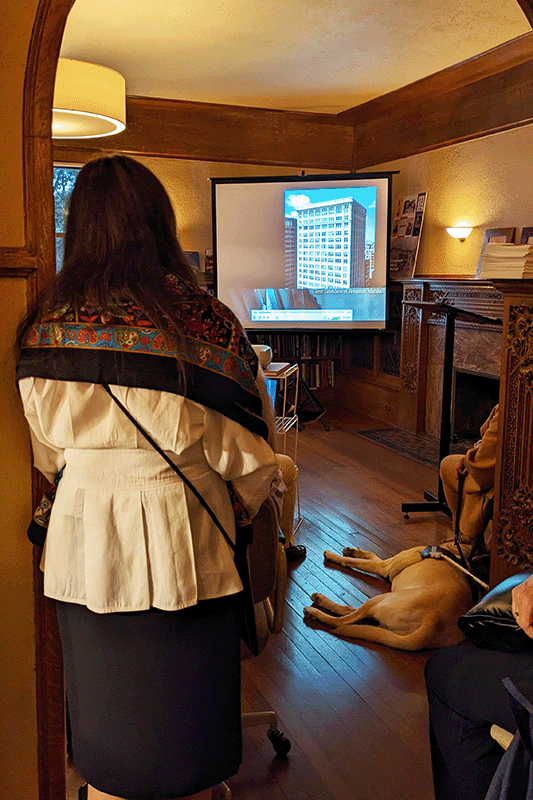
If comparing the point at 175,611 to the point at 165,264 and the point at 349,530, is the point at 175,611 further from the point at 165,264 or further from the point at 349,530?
the point at 349,530

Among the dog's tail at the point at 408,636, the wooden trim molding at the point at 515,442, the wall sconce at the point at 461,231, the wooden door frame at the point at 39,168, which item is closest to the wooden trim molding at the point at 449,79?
the wall sconce at the point at 461,231

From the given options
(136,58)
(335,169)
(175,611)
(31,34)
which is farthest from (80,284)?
(335,169)

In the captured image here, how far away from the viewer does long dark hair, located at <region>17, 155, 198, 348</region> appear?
136cm

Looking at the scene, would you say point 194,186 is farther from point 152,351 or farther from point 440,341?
point 152,351

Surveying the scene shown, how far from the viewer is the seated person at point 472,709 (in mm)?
1514

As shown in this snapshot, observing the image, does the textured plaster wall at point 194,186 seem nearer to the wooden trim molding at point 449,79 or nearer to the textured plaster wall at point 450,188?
the textured plaster wall at point 450,188

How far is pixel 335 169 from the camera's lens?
7750mm

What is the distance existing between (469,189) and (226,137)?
254cm

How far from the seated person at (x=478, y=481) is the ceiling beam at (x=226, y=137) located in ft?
16.3

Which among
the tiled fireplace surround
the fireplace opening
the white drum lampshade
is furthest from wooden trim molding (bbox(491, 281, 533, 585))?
the fireplace opening

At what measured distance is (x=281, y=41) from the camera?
5.34 meters

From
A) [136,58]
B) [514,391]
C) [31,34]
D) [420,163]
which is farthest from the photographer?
[420,163]

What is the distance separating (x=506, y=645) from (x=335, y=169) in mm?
6743

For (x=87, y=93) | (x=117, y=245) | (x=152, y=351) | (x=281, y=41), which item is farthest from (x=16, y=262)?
(x=281, y=41)
